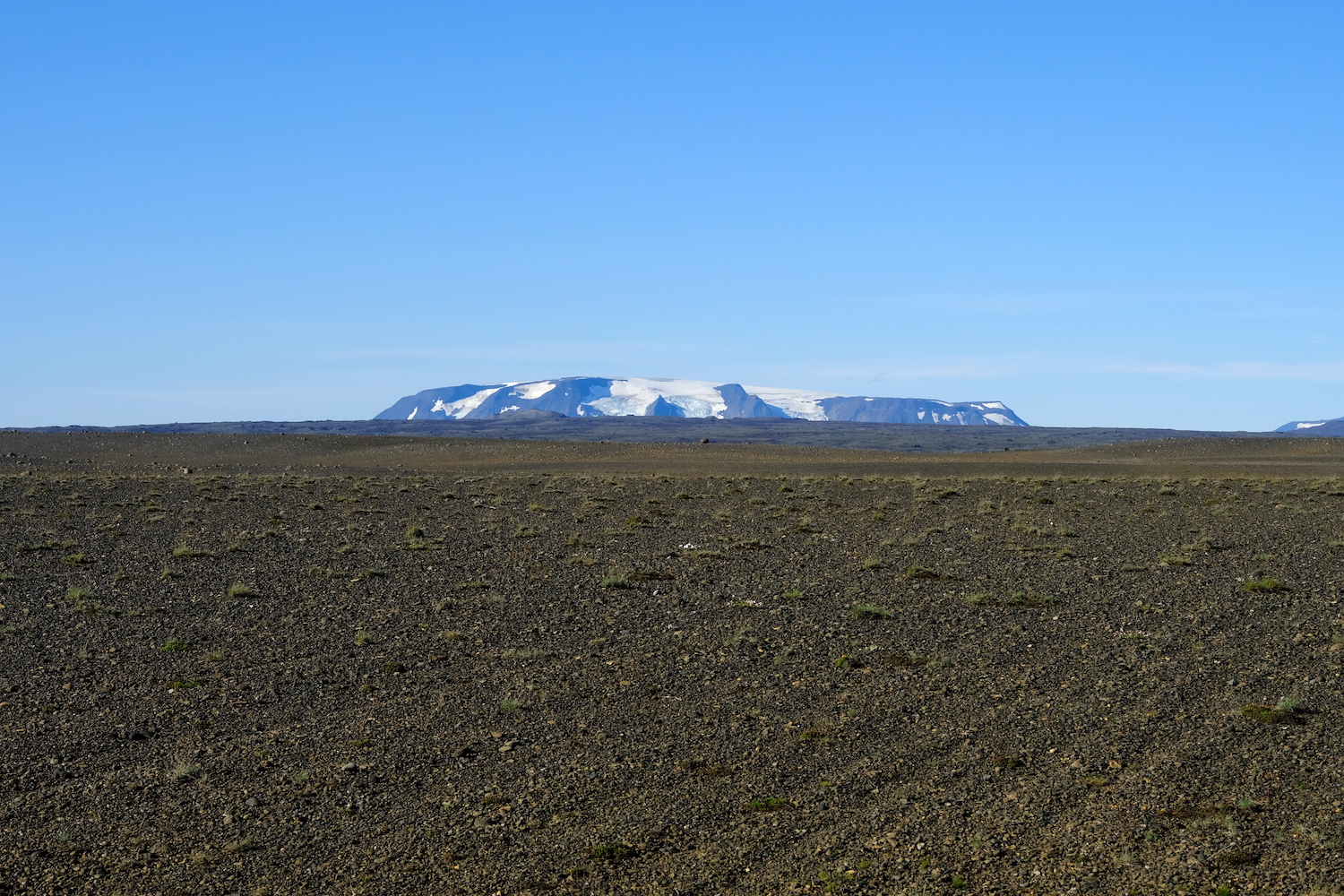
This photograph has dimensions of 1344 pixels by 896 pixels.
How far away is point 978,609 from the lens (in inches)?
673

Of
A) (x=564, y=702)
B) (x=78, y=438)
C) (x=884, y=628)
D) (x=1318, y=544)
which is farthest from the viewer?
(x=78, y=438)

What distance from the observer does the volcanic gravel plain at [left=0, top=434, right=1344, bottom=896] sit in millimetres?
8062

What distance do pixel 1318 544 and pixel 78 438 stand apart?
67.4 metres

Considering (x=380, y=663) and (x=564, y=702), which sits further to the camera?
(x=380, y=663)

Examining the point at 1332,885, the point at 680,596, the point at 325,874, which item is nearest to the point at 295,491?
the point at 680,596

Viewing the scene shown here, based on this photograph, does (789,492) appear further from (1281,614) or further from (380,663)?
(380,663)

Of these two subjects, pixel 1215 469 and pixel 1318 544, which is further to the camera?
pixel 1215 469

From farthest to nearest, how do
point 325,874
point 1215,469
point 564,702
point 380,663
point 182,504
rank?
point 1215,469
point 182,504
point 380,663
point 564,702
point 325,874

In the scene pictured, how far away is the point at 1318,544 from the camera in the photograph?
921 inches

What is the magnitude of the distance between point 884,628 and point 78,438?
67.0m

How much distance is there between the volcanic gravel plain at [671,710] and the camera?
26.5 feet

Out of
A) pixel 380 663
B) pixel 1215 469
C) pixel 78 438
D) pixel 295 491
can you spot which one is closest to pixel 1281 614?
pixel 380 663

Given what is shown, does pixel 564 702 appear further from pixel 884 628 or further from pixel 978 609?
pixel 978 609

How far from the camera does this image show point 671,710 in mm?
11961
